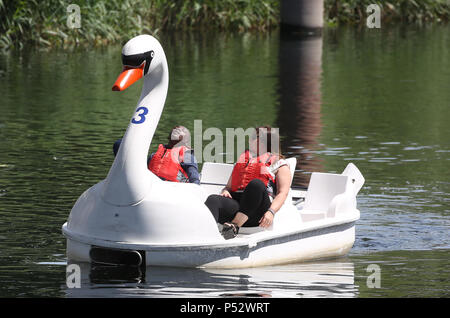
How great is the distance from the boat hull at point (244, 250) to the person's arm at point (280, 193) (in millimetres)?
172

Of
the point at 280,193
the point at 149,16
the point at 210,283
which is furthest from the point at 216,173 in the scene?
the point at 149,16

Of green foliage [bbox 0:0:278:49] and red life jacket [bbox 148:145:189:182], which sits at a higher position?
red life jacket [bbox 148:145:189:182]

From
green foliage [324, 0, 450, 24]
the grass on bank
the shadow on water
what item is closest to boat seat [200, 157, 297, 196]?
the shadow on water

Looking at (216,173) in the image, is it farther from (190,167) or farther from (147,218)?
(147,218)

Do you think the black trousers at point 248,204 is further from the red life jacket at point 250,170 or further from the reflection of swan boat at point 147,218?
the red life jacket at point 250,170

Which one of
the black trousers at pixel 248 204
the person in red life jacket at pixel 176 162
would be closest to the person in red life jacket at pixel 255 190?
the black trousers at pixel 248 204

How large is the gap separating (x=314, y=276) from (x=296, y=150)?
703 cm

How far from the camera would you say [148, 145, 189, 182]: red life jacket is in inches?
412

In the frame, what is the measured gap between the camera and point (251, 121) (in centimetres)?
2044

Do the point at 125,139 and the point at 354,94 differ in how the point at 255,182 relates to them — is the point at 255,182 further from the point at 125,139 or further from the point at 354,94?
the point at 354,94

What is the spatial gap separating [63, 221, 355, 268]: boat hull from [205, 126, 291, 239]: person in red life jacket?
250 millimetres

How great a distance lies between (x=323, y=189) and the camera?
1138 cm

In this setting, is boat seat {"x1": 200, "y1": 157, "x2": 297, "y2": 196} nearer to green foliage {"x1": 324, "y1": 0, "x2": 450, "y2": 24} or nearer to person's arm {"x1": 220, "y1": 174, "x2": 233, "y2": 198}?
person's arm {"x1": 220, "y1": 174, "x2": 233, "y2": 198}

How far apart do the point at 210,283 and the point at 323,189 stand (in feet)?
7.47
